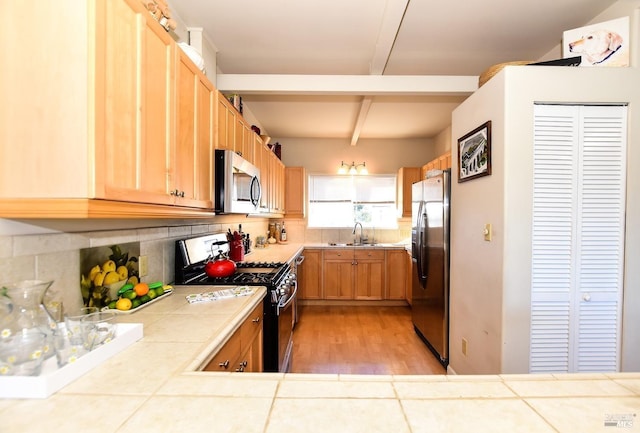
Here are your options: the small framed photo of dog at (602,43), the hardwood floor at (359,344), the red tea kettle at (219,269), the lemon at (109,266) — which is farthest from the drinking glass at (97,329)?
the small framed photo of dog at (602,43)

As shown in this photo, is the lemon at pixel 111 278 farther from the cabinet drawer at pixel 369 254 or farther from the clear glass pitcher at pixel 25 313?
the cabinet drawer at pixel 369 254

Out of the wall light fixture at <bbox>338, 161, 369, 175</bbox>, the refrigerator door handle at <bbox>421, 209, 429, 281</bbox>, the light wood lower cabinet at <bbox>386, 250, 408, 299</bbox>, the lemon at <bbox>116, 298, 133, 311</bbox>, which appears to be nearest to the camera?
the lemon at <bbox>116, 298, 133, 311</bbox>

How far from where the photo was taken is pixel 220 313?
1371 mm

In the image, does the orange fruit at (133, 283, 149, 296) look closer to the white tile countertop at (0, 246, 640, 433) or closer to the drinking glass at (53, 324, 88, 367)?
the drinking glass at (53, 324, 88, 367)

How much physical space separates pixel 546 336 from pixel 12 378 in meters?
2.37

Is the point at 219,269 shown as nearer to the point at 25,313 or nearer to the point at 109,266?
the point at 109,266

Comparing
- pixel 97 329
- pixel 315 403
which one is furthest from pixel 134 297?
pixel 315 403

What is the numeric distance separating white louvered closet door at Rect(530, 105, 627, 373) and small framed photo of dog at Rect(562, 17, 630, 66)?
1.09ft

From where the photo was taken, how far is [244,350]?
145 cm

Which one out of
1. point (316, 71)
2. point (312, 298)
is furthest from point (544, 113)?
point (312, 298)

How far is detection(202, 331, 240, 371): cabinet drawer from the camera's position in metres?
1.06

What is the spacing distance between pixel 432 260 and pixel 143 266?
7.85 feet

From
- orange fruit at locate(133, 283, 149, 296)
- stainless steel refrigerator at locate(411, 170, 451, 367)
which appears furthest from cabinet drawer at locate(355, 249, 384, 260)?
orange fruit at locate(133, 283, 149, 296)

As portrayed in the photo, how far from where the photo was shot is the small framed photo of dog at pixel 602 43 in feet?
6.00
